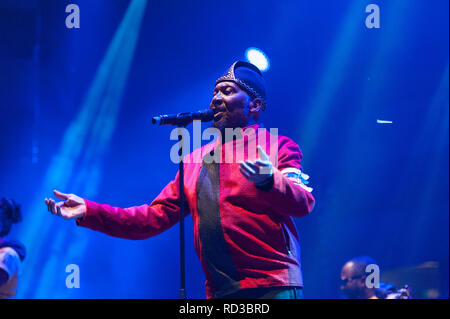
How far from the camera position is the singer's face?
2.82 m

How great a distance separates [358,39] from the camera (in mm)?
6109

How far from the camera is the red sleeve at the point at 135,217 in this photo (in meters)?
2.55

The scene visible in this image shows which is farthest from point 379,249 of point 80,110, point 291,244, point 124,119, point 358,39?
point 291,244

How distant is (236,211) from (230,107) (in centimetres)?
66

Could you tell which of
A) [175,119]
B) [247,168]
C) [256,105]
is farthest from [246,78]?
[247,168]

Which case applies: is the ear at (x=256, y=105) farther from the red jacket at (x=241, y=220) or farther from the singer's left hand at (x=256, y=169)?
the singer's left hand at (x=256, y=169)

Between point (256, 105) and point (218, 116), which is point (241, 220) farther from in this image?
point (256, 105)

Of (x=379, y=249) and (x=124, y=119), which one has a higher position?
(x=124, y=119)

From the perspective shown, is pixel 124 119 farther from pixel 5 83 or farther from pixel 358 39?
pixel 358 39

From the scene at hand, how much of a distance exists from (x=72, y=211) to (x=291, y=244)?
3.51 feet

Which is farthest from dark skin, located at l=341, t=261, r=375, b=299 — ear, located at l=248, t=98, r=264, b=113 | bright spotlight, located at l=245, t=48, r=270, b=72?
ear, located at l=248, t=98, r=264, b=113

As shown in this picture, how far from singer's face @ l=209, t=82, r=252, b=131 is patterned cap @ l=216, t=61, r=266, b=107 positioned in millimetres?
29

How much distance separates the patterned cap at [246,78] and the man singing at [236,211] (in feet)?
0.36
